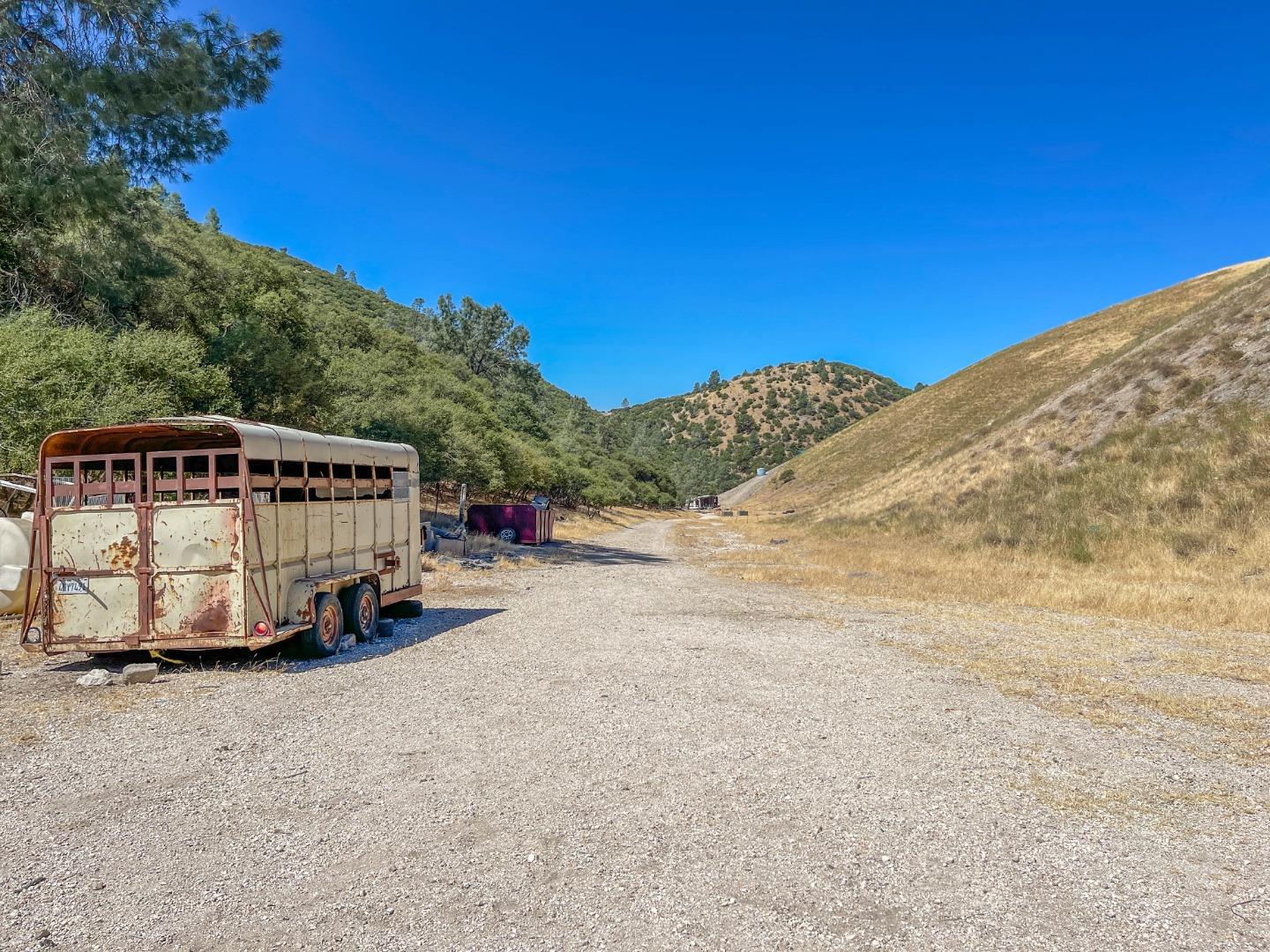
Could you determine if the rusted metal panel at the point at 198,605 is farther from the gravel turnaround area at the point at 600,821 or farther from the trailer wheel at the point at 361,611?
the trailer wheel at the point at 361,611

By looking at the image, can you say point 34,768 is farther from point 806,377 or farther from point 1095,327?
point 806,377

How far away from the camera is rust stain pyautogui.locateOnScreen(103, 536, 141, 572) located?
9430mm

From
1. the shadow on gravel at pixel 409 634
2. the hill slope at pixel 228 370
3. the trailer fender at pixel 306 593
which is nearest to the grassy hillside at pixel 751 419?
the hill slope at pixel 228 370

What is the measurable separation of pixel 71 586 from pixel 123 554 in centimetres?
82

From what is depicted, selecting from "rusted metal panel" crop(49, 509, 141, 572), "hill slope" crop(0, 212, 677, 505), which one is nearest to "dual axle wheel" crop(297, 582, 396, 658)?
"rusted metal panel" crop(49, 509, 141, 572)

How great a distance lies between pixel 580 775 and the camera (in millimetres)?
5969

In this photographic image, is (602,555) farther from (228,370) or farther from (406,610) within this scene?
(406,610)

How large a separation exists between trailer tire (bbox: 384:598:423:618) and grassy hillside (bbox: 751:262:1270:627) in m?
11.3

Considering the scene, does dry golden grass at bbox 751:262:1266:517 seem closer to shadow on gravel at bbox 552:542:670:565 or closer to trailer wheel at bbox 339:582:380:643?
shadow on gravel at bbox 552:542:670:565

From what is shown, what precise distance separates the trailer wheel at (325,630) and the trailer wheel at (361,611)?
29cm

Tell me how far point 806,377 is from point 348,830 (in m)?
177

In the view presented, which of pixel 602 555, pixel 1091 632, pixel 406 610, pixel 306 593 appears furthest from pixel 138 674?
pixel 602 555

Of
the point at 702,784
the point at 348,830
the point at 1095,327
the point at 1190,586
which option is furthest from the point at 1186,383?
the point at 1095,327

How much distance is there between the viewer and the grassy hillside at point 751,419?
138m
